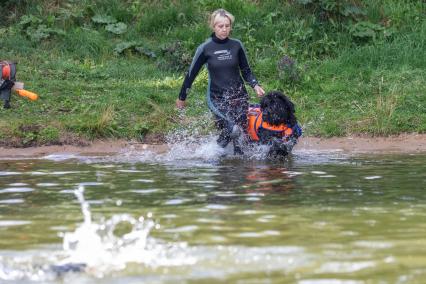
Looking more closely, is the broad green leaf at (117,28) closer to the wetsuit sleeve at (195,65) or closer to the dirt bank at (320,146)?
the dirt bank at (320,146)

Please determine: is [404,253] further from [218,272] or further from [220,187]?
[220,187]

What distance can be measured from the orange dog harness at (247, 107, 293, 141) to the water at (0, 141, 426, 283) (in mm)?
339

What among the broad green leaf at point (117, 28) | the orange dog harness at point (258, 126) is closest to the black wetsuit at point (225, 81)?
the orange dog harness at point (258, 126)

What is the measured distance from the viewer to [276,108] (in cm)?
1091

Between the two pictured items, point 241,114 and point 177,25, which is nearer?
point 241,114

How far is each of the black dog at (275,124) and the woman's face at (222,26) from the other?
982 mm

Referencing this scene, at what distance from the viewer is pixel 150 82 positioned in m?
15.2

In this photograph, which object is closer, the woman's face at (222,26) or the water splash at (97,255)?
the water splash at (97,255)

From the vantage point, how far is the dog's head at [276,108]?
35.7ft

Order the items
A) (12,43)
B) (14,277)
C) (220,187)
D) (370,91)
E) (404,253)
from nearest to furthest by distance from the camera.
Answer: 1. (14,277)
2. (404,253)
3. (220,187)
4. (370,91)
5. (12,43)

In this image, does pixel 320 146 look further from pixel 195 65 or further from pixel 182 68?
A: pixel 182 68

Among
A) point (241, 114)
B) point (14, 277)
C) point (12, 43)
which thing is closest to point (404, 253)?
point (14, 277)

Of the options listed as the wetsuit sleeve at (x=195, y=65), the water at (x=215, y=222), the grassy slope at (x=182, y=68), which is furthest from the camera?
the grassy slope at (x=182, y=68)

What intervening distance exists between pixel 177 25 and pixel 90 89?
328 centimetres
